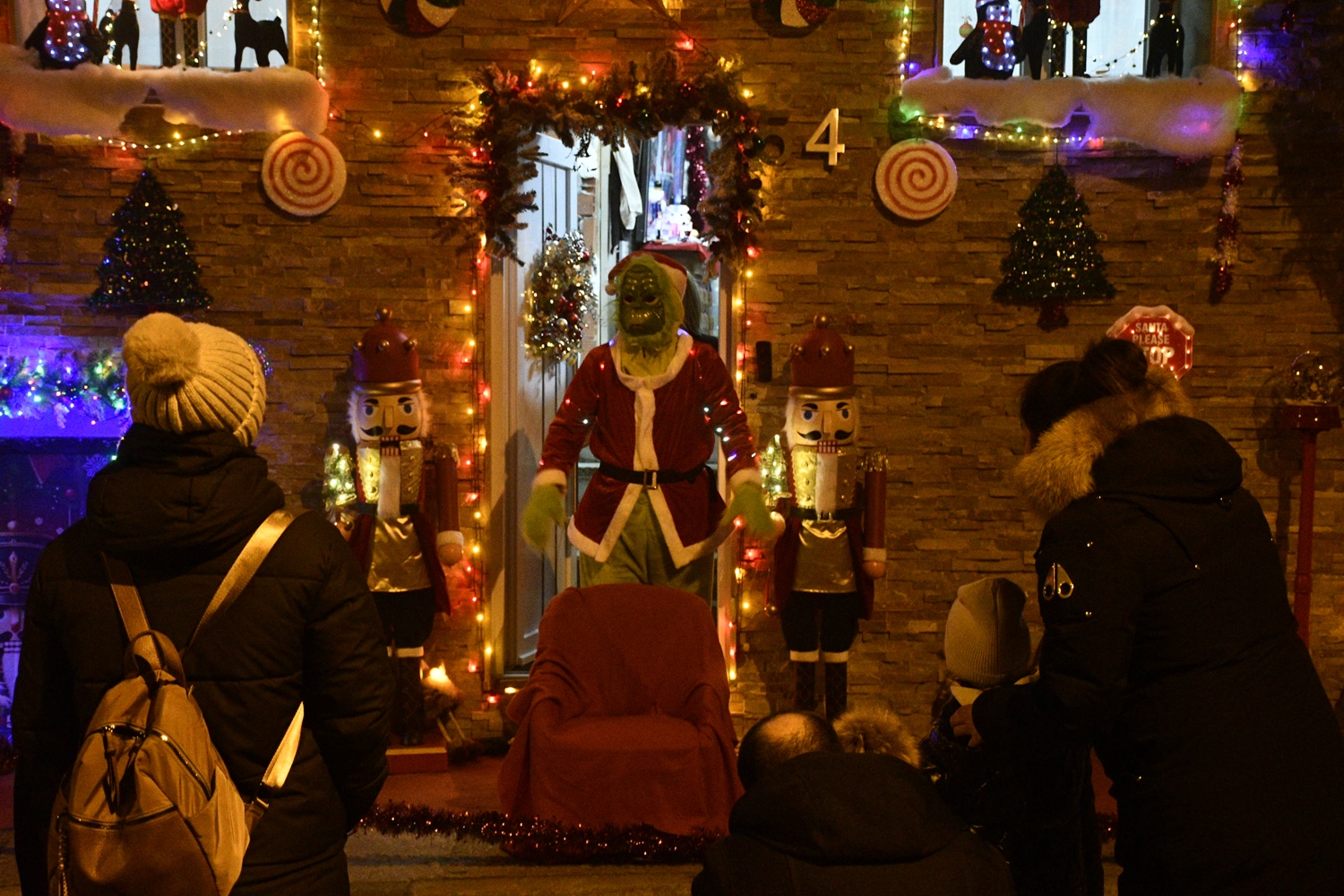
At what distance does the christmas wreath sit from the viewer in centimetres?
532

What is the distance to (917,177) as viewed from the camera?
4859 mm

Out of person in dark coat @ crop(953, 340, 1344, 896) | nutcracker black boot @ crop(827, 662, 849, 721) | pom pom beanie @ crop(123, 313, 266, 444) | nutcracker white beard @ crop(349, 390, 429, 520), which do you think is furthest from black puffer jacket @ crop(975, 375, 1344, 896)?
nutcracker white beard @ crop(349, 390, 429, 520)

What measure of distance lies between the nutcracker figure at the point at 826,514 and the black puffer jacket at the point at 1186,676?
246 centimetres

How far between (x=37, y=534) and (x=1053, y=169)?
459cm

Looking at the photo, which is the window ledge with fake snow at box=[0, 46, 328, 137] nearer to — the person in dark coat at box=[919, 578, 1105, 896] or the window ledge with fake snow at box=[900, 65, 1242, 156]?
the window ledge with fake snow at box=[900, 65, 1242, 156]

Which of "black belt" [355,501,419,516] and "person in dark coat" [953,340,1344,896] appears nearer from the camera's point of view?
"person in dark coat" [953,340,1344,896]

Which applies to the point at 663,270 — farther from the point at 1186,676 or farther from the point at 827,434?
the point at 1186,676

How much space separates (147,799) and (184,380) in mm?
652

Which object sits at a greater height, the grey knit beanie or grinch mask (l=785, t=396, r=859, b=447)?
grinch mask (l=785, t=396, r=859, b=447)

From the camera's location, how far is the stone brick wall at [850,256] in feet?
15.9

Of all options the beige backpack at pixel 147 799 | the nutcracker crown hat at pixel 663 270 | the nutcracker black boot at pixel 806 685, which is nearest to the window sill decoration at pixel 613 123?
the nutcracker crown hat at pixel 663 270

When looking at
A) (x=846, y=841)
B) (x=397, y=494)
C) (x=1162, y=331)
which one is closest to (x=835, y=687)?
(x=397, y=494)

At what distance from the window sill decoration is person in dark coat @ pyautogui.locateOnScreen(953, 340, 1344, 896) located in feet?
9.61

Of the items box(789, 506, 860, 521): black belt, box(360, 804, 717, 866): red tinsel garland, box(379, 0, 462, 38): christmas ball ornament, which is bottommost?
box(360, 804, 717, 866): red tinsel garland
